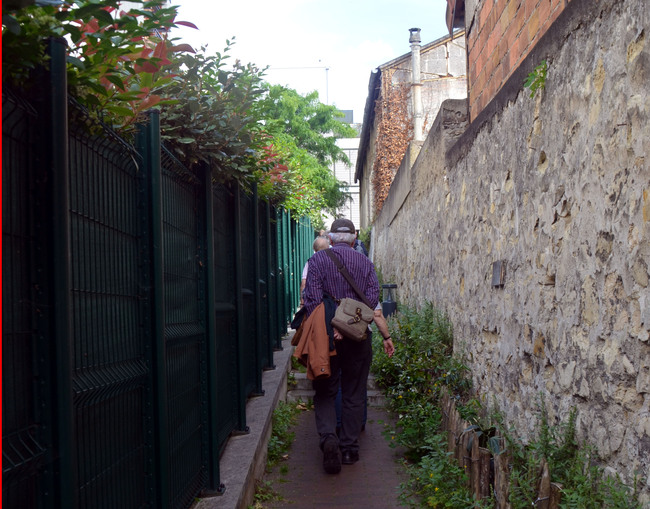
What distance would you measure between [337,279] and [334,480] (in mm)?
1388

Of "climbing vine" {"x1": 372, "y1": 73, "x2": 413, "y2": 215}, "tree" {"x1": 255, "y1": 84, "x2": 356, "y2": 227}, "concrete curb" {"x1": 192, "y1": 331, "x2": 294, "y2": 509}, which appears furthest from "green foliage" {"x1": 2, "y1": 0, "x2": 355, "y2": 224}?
"tree" {"x1": 255, "y1": 84, "x2": 356, "y2": 227}

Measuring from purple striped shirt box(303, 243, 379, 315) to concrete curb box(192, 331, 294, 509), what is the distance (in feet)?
2.99

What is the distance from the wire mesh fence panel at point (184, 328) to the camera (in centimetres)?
317

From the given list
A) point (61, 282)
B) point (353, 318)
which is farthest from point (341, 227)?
point (61, 282)

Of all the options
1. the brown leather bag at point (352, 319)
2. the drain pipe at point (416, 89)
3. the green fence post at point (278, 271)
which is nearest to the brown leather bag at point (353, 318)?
the brown leather bag at point (352, 319)


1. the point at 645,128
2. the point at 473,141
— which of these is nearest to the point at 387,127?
the point at 473,141

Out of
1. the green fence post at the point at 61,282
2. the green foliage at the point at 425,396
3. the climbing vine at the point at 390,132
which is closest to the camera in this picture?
the green fence post at the point at 61,282

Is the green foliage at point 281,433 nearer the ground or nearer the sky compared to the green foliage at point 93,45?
nearer the ground

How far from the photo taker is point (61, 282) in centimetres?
176

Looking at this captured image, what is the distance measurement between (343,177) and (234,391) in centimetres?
3730

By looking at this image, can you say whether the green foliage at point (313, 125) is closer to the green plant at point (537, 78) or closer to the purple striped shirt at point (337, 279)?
the purple striped shirt at point (337, 279)

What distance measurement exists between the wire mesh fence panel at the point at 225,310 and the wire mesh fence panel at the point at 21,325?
2.55 m

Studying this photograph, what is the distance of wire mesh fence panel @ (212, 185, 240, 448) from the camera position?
447cm

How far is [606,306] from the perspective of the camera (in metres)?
2.73
